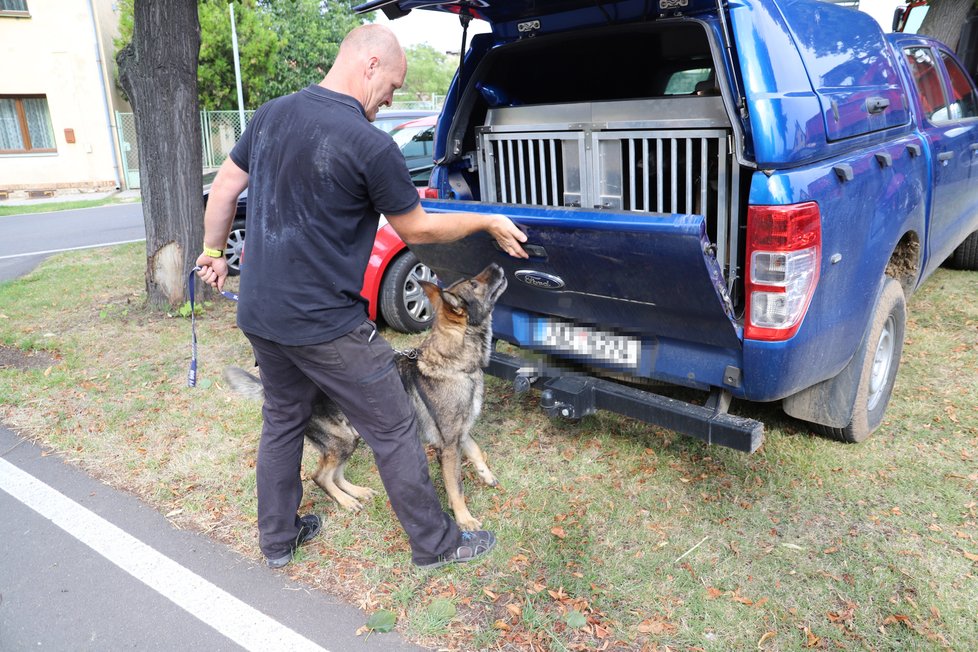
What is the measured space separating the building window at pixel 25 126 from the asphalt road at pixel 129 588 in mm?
19985

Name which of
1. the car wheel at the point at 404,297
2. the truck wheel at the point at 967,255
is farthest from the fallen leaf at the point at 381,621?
the truck wheel at the point at 967,255

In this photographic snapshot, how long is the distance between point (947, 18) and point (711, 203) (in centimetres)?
747

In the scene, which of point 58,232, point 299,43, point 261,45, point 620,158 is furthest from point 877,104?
point 299,43

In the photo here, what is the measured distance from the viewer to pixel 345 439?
3176mm

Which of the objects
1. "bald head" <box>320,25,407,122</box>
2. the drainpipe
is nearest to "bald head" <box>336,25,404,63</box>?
"bald head" <box>320,25,407,122</box>

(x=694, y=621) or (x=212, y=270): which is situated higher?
(x=212, y=270)

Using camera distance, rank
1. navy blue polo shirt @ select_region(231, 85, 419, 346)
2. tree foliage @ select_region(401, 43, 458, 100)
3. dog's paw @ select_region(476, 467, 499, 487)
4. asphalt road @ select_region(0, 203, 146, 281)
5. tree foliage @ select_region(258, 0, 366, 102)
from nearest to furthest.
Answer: navy blue polo shirt @ select_region(231, 85, 419, 346) → dog's paw @ select_region(476, 467, 499, 487) → asphalt road @ select_region(0, 203, 146, 281) → tree foliage @ select_region(258, 0, 366, 102) → tree foliage @ select_region(401, 43, 458, 100)

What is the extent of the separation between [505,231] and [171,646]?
206 centimetres

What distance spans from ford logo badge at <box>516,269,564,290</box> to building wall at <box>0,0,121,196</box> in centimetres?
2070

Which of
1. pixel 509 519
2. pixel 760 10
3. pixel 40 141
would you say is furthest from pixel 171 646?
pixel 40 141

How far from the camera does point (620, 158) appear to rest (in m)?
3.14

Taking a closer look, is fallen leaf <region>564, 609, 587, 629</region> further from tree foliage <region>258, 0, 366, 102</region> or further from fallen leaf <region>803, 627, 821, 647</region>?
tree foliage <region>258, 0, 366, 102</region>

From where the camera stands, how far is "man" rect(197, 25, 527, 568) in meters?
2.33

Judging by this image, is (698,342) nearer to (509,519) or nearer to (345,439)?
(509,519)
